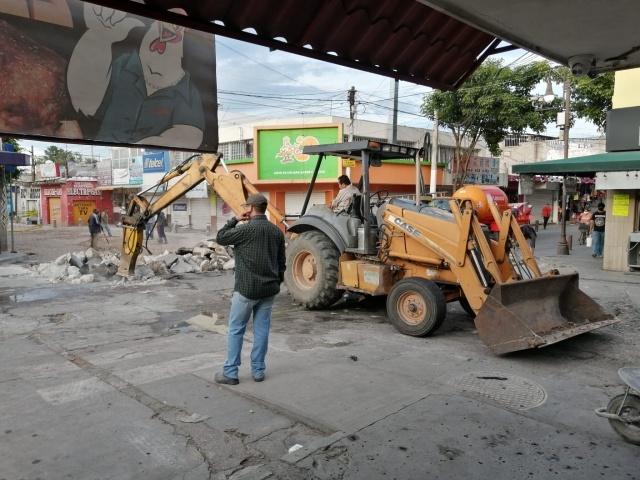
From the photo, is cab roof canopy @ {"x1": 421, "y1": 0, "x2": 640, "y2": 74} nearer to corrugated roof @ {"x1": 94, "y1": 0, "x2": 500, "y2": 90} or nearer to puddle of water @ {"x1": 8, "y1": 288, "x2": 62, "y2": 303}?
corrugated roof @ {"x1": 94, "y1": 0, "x2": 500, "y2": 90}

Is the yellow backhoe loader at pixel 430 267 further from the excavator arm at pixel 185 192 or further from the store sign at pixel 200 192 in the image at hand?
the store sign at pixel 200 192

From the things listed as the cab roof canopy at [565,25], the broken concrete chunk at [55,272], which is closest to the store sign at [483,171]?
the broken concrete chunk at [55,272]

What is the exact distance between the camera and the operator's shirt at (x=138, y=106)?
16.0 ft

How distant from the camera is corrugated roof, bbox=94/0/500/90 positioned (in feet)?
9.73

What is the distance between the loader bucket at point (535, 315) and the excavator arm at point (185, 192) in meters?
5.10

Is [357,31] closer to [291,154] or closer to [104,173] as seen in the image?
[291,154]

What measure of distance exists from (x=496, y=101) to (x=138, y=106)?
2272 centimetres

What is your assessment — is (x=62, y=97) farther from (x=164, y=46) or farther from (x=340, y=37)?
(x=340, y=37)

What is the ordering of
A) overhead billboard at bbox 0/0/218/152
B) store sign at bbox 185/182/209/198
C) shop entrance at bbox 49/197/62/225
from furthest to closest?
shop entrance at bbox 49/197/62/225 → store sign at bbox 185/182/209/198 → overhead billboard at bbox 0/0/218/152

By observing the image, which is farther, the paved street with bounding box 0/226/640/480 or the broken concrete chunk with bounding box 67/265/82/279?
the broken concrete chunk with bounding box 67/265/82/279

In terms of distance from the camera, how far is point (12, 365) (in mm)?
5902

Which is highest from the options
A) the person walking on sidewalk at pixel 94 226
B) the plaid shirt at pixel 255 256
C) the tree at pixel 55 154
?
the tree at pixel 55 154

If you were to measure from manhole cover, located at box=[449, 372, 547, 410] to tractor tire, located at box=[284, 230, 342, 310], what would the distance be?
3359mm

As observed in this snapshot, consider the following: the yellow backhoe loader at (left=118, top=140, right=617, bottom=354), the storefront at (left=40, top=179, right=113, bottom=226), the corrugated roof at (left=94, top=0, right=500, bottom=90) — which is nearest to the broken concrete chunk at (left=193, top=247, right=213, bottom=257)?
the yellow backhoe loader at (left=118, top=140, right=617, bottom=354)
